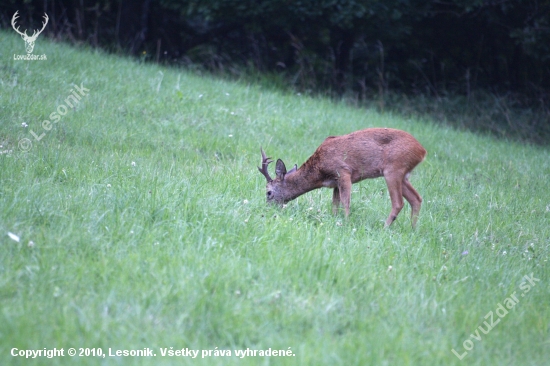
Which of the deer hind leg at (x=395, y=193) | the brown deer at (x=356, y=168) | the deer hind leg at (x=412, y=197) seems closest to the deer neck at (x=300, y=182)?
the brown deer at (x=356, y=168)

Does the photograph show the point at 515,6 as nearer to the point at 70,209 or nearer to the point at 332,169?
the point at 332,169

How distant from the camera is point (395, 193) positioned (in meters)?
7.21

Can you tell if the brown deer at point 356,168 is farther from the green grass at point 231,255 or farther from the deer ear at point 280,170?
the green grass at point 231,255

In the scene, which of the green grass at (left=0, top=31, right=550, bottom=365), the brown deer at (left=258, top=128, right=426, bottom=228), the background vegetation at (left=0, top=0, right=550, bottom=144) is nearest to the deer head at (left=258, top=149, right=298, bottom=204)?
the brown deer at (left=258, top=128, right=426, bottom=228)

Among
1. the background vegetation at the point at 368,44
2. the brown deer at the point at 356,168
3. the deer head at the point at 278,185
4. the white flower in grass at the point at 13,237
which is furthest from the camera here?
the background vegetation at the point at 368,44

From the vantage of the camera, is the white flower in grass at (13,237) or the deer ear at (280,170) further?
the deer ear at (280,170)

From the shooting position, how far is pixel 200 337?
4.10 meters

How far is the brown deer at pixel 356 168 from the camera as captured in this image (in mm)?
7297

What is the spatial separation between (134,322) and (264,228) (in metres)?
2.04

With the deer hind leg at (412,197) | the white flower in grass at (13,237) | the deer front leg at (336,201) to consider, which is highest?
the white flower in grass at (13,237)

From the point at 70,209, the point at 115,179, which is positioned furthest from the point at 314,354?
the point at 115,179

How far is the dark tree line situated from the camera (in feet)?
55.9

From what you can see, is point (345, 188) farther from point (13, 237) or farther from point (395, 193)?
point (13, 237)

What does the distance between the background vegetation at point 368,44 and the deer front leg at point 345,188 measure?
27.7 ft
